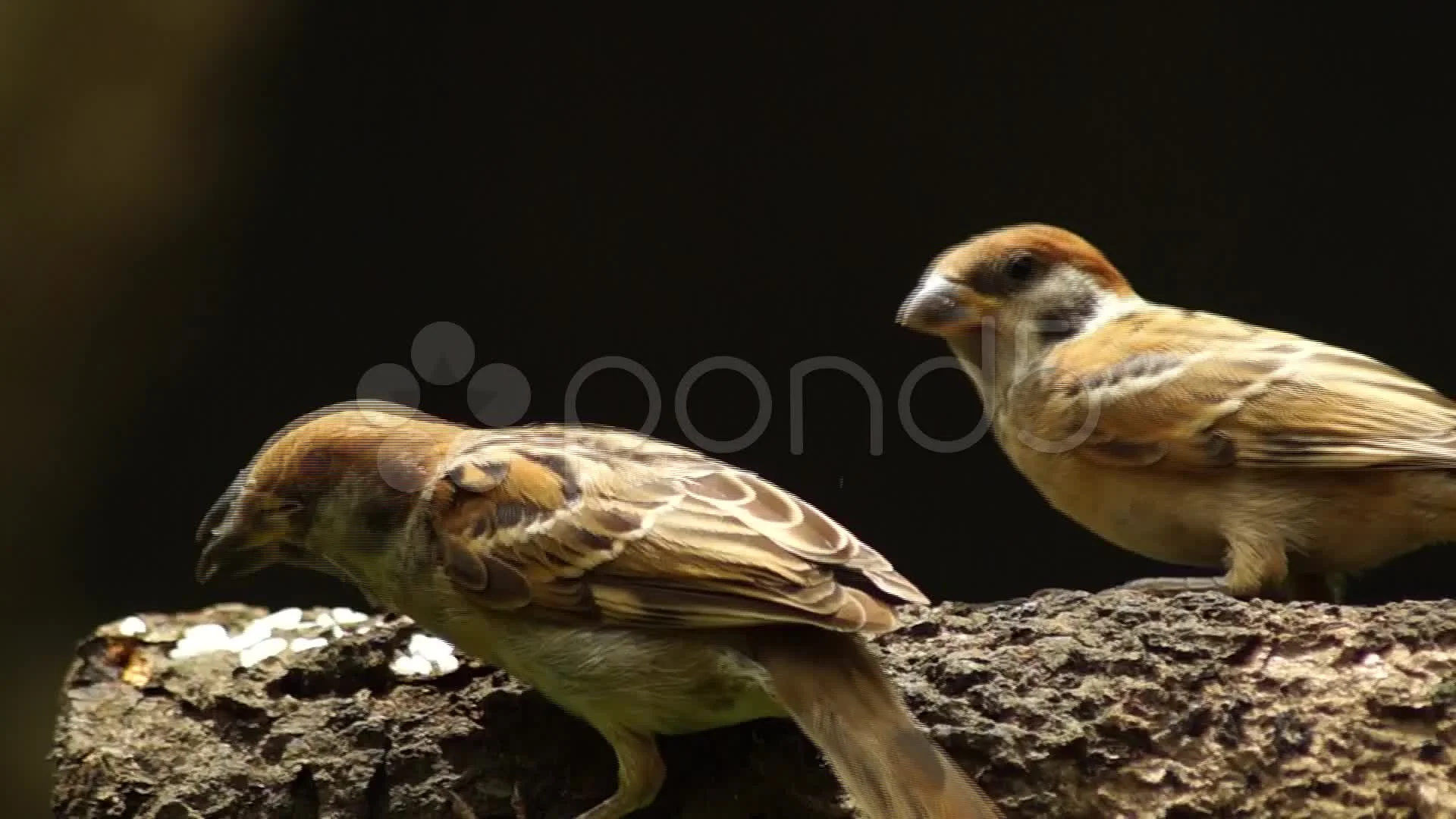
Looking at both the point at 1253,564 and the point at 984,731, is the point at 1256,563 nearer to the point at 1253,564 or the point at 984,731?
the point at 1253,564

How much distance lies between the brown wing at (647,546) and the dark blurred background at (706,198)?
265 cm

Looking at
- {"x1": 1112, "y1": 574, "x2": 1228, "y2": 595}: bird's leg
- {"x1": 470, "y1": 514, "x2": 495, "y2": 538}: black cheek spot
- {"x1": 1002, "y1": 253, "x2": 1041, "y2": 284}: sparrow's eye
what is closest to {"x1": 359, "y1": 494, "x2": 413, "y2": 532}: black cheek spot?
{"x1": 470, "y1": 514, "x2": 495, "y2": 538}: black cheek spot

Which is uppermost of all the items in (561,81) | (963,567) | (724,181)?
(561,81)

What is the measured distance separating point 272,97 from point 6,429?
1.88 metres

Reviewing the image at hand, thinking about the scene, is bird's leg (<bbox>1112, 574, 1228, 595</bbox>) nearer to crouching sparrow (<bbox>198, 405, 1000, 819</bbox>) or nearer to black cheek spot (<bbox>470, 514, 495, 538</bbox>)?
crouching sparrow (<bbox>198, 405, 1000, 819</bbox>)

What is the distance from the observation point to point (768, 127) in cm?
609

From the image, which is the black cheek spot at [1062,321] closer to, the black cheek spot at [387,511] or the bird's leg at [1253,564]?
the bird's leg at [1253,564]

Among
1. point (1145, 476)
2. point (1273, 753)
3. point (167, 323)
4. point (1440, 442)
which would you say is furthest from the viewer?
point (167, 323)

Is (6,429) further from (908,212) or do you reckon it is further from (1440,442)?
(1440,442)

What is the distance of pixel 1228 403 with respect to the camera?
12.5 feet

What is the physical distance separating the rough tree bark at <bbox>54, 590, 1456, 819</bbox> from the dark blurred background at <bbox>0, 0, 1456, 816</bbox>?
2.29 metres

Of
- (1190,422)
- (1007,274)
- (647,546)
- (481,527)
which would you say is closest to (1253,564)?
(1190,422)

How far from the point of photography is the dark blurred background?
584cm

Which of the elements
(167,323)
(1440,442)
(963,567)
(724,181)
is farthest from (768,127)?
(1440,442)
